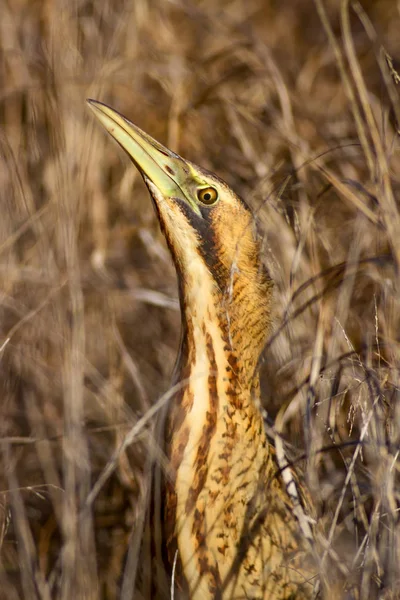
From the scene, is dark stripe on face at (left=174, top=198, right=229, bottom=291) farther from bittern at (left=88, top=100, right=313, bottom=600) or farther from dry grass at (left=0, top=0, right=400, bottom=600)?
dry grass at (left=0, top=0, right=400, bottom=600)

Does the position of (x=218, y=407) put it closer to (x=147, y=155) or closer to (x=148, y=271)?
(x=147, y=155)

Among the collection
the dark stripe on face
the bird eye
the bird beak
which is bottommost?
the dark stripe on face

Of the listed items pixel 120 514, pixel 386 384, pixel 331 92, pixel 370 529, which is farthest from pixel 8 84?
pixel 370 529

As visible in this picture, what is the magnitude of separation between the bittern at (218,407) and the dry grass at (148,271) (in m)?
0.07

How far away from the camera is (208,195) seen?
64.7 inches

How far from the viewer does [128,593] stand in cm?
152

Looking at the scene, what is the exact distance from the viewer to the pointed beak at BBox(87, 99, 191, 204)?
162 centimetres

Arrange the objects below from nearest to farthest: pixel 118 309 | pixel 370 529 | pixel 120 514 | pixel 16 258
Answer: pixel 370 529, pixel 120 514, pixel 16 258, pixel 118 309

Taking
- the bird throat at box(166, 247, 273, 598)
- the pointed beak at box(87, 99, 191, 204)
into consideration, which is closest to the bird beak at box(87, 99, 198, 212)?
the pointed beak at box(87, 99, 191, 204)

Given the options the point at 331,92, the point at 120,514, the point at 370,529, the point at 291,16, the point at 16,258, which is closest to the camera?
the point at 370,529

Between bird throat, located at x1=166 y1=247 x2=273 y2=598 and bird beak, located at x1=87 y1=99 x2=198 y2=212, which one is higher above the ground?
bird beak, located at x1=87 y1=99 x2=198 y2=212

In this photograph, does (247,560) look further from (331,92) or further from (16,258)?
(331,92)

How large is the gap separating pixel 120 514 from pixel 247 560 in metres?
0.73

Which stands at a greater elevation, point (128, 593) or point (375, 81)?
point (375, 81)
